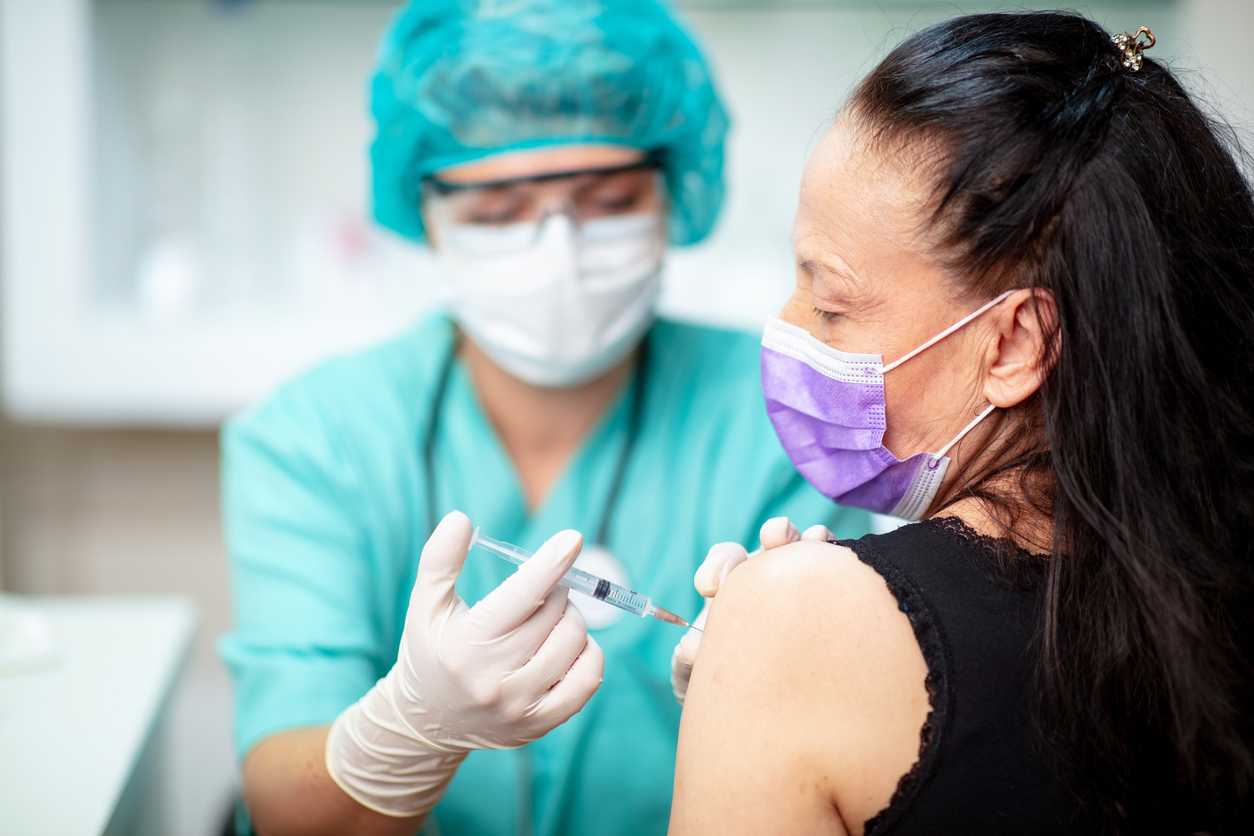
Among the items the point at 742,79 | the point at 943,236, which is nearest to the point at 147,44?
the point at 742,79

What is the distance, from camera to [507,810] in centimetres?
114

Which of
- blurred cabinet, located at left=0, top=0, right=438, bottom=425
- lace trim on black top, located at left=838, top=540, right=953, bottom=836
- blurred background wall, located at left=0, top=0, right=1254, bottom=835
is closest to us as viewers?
lace trim on black top, located at left=838, top=540, right=953, bottom=836

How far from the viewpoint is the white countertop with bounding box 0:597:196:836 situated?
0.89 meters

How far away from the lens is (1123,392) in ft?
2.16

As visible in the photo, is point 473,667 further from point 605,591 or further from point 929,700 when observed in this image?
point 929,700

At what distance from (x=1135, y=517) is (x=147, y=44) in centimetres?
219

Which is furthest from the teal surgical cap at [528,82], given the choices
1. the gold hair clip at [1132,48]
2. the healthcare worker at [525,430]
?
the gold hair clip at [1132,48]

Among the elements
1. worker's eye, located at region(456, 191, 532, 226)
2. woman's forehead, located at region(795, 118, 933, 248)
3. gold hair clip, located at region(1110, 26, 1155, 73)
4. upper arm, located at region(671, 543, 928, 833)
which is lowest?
upper arm, located at region(671, 543, 928, 833)

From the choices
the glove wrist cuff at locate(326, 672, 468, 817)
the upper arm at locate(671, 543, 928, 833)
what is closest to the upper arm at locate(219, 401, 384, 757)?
the glove wrist cuff at locate(326, 672, 468, 817)

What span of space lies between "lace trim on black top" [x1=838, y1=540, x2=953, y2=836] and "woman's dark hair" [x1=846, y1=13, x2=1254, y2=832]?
0.08 metres

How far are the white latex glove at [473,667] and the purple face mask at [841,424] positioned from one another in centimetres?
23

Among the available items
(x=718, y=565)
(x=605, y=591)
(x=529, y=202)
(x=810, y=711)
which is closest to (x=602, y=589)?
(x=605, y=591)

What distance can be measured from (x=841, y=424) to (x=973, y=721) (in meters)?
0.27

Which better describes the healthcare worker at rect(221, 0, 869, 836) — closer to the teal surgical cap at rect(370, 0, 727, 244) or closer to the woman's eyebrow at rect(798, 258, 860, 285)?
the teal surgical cap at rect(370, 0, 727, 244)
